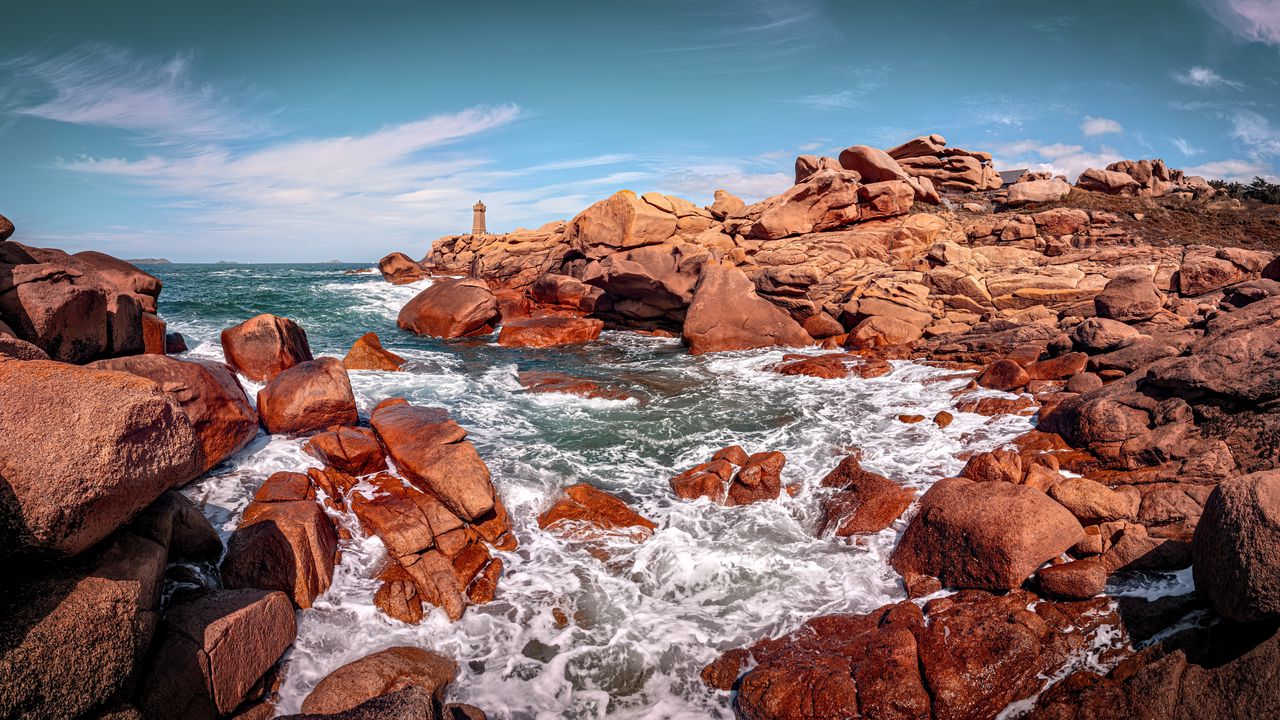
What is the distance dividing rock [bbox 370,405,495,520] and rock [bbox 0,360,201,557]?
3.57 metres

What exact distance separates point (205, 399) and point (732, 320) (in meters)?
15.6

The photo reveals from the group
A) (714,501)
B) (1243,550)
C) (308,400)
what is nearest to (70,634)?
(308,400)

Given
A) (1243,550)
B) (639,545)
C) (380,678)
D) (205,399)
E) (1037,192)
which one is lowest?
(639,545)

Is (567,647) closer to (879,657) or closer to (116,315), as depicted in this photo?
(879,657)

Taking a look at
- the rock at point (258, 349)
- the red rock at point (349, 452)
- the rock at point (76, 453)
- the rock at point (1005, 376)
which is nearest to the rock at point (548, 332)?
the rock at point (258, 349)

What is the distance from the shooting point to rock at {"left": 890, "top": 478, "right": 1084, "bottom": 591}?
5930 mm

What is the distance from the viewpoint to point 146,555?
4.12 m

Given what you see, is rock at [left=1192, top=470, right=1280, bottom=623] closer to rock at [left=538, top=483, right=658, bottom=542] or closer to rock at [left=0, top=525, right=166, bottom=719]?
rock at [left=538, top=483, right=658, bottom=542]

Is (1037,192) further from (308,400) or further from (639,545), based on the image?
(308,400)

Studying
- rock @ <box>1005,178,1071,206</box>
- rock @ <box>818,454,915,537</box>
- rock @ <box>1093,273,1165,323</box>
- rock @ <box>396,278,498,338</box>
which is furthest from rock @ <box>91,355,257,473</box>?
rock @ <box>1005,178,1071,206</box>

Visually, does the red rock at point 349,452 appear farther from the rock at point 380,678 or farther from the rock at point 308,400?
the rock at point 380,678

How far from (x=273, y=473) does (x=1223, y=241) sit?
34.7 metres

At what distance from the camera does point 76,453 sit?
11.4 ft

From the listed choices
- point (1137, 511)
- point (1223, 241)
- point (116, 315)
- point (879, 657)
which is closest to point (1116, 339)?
point (1137, 511)
